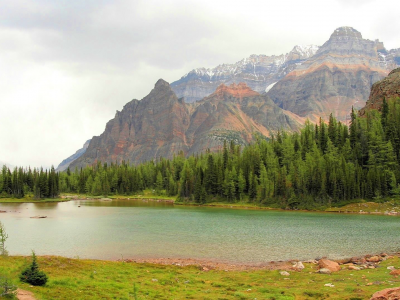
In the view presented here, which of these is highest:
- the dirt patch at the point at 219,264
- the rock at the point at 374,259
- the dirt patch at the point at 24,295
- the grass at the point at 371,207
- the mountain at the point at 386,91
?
the mountain at the point at 386,91

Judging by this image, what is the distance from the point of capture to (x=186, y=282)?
25406 mm

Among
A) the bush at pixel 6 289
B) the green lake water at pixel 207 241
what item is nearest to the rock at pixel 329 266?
the green lake water at pixel 207 241

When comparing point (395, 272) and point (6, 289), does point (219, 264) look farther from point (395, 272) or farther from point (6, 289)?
point (6, 289)

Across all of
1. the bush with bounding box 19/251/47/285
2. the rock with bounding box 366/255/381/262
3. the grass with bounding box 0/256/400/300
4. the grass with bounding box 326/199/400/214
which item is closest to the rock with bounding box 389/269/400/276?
the grass with bounding box 0/256/400/300

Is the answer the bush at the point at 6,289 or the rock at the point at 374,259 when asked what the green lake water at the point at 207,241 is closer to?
the rock at the point at 374,259

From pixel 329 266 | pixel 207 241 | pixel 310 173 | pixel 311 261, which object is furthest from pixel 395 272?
pixel 310 173

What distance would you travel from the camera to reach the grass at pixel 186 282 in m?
20.2

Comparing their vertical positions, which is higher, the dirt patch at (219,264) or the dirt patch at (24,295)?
the dirt patch at (24,295)

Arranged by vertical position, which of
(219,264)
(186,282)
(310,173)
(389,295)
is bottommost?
(219,264)

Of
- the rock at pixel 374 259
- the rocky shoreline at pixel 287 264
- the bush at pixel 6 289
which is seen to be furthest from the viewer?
the rock at pixel 374 259

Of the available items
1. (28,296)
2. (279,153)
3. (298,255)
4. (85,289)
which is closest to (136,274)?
(85,289)

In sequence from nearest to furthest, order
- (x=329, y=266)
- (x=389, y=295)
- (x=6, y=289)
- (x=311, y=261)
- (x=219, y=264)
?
(x=389, y=295) → (x=6, y=289) → (x=329, y=266) → (x=311, y=261) → (x=219, y=264)

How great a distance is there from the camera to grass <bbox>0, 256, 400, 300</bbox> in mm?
20234

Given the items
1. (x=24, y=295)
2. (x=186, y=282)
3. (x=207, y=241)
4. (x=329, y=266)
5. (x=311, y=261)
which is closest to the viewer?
(x=24, y=295)
